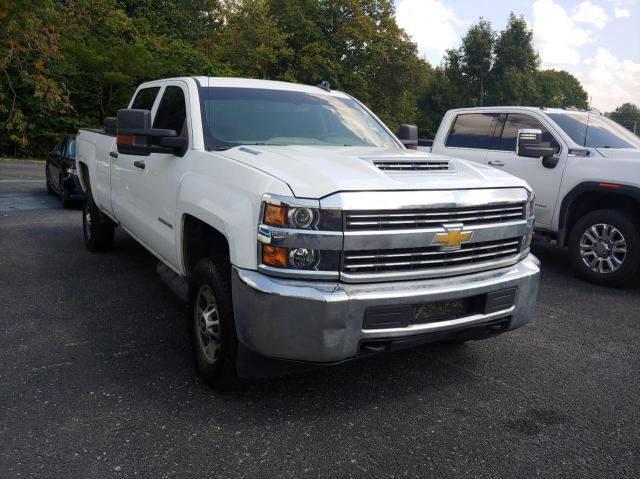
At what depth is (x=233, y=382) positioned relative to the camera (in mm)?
3486

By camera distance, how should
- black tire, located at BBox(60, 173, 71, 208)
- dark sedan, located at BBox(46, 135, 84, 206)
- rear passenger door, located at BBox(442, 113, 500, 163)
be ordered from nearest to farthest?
rear passenger door, located at BBox(442, 113, 500, 163) → dark sedan, located at BBox(46, 135, 84, 206) → black tire, located at BBox(60, 173, 71, 208)

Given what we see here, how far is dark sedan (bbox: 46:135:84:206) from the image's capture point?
437 inches

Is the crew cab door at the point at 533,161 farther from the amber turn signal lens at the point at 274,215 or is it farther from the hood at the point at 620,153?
the amber turn signal lens at the point at 274,215

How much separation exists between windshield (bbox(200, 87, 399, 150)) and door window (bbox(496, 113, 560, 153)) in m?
3.05

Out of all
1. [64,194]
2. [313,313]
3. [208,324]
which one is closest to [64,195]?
[64,194]

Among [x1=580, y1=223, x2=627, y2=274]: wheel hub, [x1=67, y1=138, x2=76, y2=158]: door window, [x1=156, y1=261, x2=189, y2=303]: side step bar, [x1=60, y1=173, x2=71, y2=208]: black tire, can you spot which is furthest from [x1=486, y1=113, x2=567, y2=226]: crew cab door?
[x1=67, y1=138, x2=76, y2=158]: door window

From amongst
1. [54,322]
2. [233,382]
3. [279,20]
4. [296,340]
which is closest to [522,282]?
[296,340]

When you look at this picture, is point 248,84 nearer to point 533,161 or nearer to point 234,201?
point 234,201

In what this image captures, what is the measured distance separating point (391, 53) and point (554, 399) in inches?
1618

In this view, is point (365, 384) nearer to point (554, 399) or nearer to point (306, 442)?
point (306, 442)

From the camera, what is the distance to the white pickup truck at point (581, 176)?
20.6 feet

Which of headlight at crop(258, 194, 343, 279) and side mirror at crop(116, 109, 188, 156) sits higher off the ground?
side mirror at crop(116, 109, 188, 156)

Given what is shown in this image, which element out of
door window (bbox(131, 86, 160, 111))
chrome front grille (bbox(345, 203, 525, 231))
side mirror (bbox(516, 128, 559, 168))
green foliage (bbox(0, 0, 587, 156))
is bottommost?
chrome front grille (bbox(345, 203, 525, 231))

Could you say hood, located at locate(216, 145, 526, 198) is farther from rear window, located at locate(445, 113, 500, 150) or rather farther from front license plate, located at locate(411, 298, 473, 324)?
rear window, located at locate(445, 113, 500, 150)
